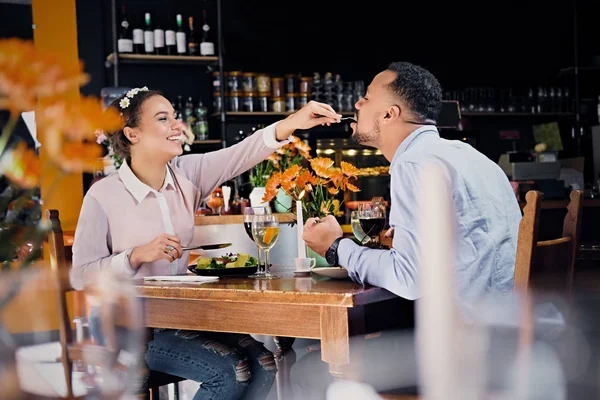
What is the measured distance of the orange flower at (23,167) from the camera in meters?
0.50

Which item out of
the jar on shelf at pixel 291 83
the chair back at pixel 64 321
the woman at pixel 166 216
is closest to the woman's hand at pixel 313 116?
the woman at pixel 166 216

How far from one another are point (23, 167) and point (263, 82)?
19.4ft

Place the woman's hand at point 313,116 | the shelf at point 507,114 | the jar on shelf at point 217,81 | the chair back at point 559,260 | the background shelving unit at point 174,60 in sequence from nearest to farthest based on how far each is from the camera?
the chair back at point 559,260, the woman's hand at point 313,116, the background shelving unit at point 174,60, the jar on shelf at point 217,81, the shelf at point 507,114

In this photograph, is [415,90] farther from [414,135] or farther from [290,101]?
[290,101]

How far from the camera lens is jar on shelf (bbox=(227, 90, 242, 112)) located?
6.25m

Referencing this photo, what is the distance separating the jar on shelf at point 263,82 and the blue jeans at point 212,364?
4.30 m

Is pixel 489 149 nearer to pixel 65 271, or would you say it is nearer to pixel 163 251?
pixel 163 251

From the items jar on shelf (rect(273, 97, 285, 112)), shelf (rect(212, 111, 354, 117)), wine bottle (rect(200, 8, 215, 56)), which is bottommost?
shelf (rect(212, 111, 354, 117))

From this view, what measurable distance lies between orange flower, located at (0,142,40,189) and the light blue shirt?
1.28 meters

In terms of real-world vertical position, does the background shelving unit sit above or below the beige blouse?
above

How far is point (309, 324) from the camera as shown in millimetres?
1656

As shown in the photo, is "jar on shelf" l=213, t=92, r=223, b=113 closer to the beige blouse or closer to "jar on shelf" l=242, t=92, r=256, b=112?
"jar on shelf" l=242, t=92, r=256, b=112

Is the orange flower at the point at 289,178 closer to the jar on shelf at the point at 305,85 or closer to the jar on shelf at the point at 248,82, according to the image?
the jar on shelf at the point at 248,82

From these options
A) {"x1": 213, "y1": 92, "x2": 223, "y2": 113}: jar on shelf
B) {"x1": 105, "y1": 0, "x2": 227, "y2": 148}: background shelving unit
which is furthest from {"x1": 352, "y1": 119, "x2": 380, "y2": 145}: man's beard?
{"x1": 213, "y1": 92, "x2": 223, "y2": 113}: jar on shelf
